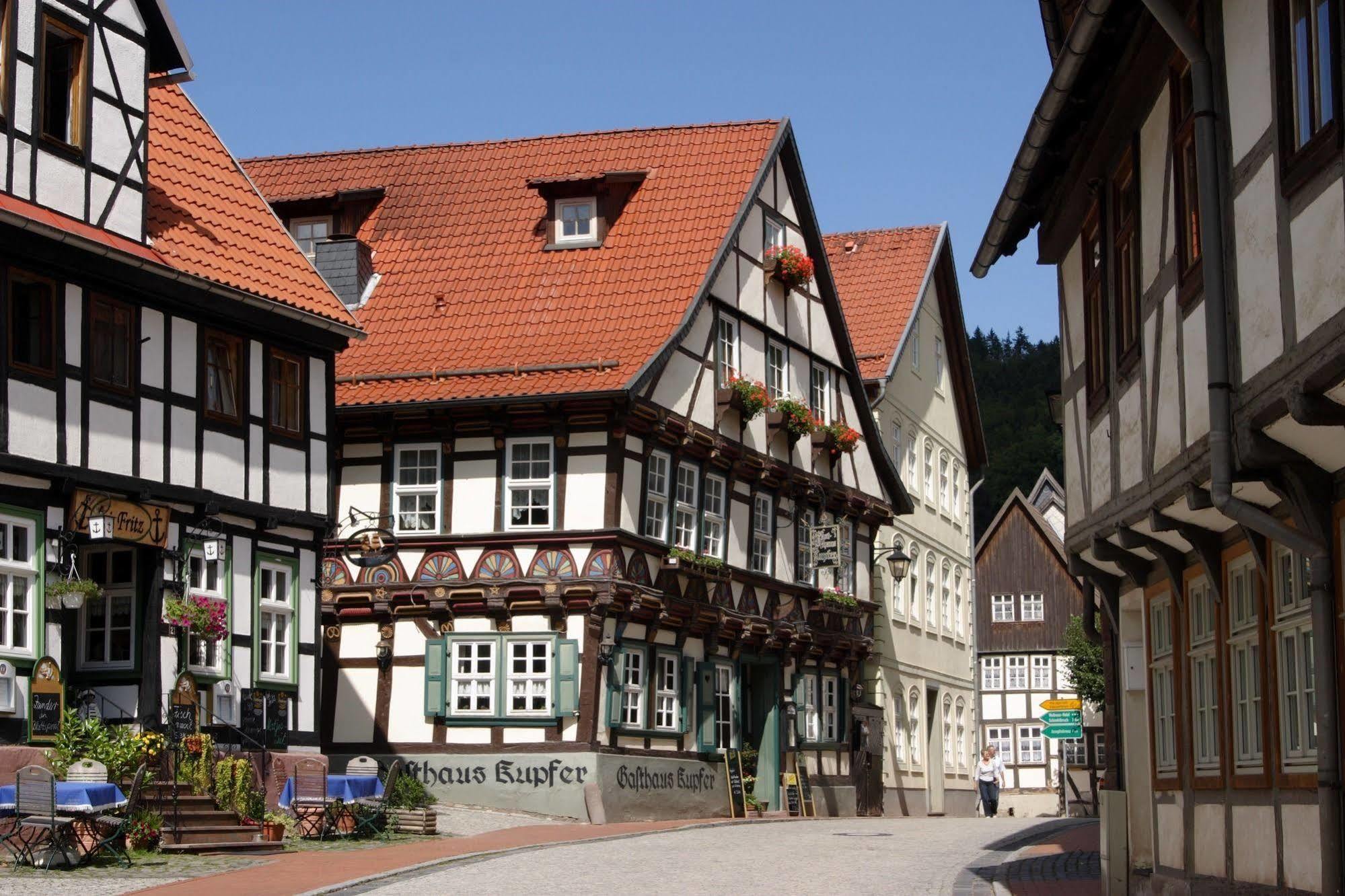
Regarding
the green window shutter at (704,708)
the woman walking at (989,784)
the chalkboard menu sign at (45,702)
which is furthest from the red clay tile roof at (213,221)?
the woman walking at (989,784)

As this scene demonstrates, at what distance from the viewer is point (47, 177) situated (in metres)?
21.4

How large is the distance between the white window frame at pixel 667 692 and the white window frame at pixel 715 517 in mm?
2001

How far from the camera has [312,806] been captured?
75.5 ft

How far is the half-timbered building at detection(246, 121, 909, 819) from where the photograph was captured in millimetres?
30141

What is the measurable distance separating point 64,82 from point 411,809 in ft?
31.6

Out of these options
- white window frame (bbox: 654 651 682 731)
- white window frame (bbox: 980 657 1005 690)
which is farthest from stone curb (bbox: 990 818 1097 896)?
white window frame (bbox: 980 657 1005 690)

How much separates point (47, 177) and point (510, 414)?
10.4 m

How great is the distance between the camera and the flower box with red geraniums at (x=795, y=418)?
35438 millimetres

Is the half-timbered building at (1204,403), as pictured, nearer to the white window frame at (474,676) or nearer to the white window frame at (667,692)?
the white window frame at (474,676)

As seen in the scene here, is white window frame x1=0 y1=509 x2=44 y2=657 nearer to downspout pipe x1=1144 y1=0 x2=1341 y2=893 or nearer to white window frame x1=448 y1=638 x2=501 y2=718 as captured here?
white window frame x1=448 y1=638 x2=501 y2=718

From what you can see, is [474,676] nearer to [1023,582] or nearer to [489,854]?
[489,854]

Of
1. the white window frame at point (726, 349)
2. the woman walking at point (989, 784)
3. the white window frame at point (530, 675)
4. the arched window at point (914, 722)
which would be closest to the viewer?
the white window frame at point (530, 675)

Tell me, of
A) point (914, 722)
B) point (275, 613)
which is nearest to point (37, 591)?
point (275, 613)

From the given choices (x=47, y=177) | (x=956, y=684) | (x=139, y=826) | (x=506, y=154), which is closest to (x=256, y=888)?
(x=139, y=826)
